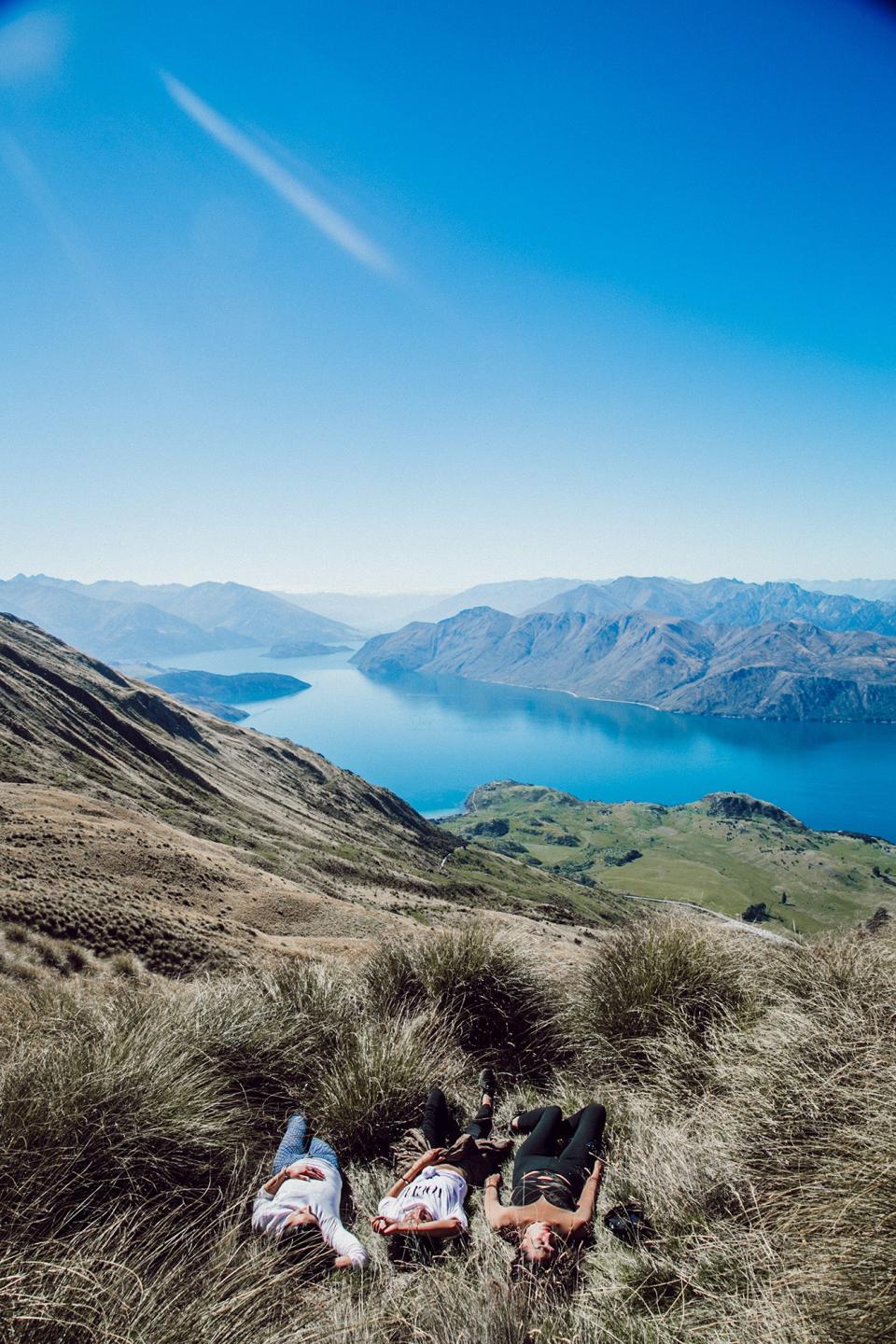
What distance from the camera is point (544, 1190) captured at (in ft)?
12.9

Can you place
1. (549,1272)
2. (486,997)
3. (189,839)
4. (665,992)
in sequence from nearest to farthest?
(549,1272), (665,992), (486,997), (189,839)

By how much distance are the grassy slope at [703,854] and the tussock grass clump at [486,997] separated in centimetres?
11569

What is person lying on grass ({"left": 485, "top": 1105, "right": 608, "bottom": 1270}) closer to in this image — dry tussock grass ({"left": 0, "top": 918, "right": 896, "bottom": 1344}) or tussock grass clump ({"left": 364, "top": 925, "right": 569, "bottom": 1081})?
dry tussock grass ({"left": 0, "top": 918, "right": 896, "bottom": 1344})

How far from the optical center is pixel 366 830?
82500 millimetres

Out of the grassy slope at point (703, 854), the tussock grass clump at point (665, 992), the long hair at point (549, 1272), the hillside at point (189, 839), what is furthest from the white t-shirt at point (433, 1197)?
the grassy slope at point (703, 854)

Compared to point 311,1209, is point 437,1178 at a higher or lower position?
lower

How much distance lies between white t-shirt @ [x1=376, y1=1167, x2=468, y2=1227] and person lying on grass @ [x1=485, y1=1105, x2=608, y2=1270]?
0.20 m

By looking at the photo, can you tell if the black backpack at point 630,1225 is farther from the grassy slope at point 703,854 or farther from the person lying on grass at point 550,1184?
the grassy slope at point 703,854

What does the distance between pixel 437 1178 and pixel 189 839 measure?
98.9ft

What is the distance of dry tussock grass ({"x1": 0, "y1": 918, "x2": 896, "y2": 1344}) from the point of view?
257cm

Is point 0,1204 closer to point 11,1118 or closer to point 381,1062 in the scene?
point 11,1118

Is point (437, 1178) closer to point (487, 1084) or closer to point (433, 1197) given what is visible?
point (433, 1197)

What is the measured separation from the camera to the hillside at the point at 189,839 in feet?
47.5

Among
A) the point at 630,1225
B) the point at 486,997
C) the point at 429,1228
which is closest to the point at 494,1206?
the point at 429,1228
